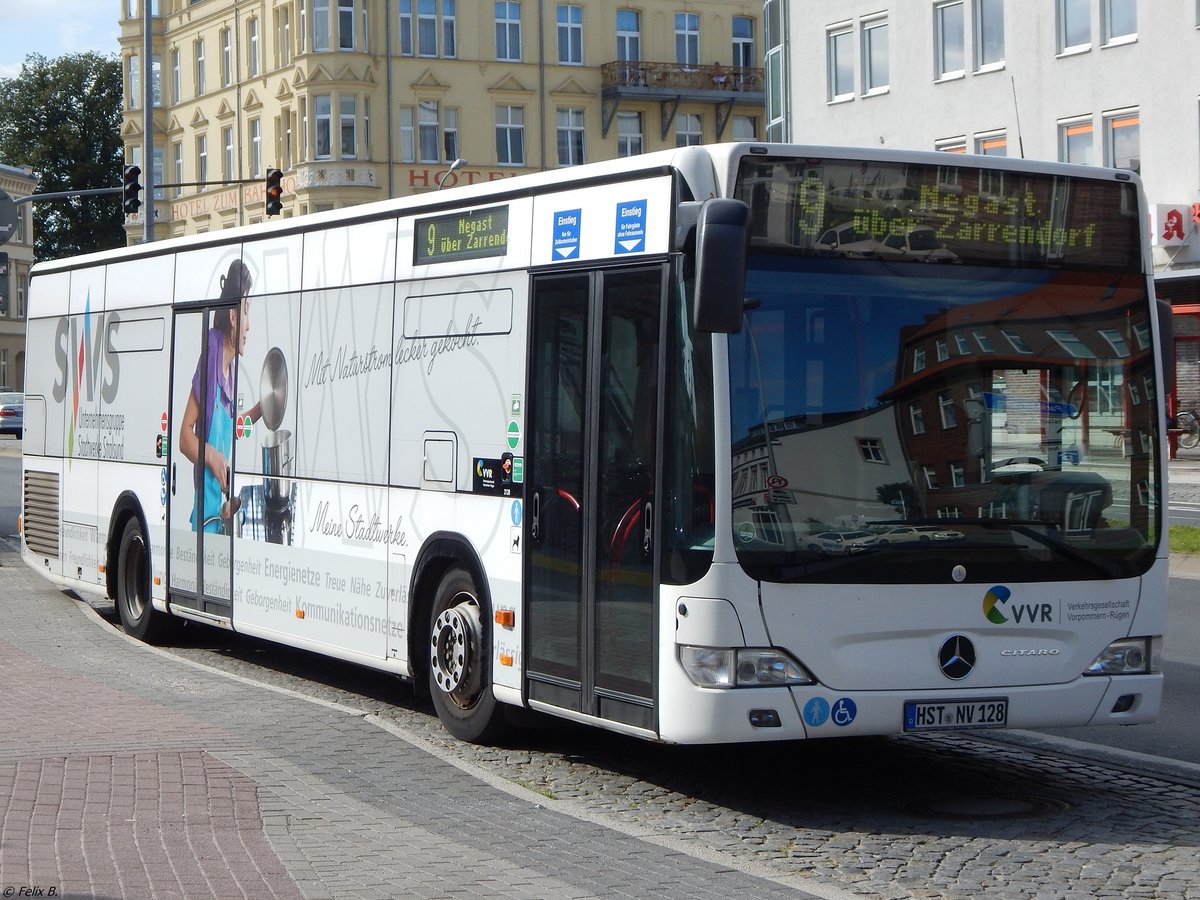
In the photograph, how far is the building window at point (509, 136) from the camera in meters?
66.7

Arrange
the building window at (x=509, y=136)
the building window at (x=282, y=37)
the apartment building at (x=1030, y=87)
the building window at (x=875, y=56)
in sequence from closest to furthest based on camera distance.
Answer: the apartment building at (x=1030, y=87), the building window at (x=875, y=56), the building window at (x=282, y=37), the building window at (x=509, y=136)

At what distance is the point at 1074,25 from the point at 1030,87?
5.43ft

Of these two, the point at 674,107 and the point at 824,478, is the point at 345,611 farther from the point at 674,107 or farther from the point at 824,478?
the point at 674,107

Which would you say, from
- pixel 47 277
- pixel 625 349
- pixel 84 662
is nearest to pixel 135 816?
pixel 625 349

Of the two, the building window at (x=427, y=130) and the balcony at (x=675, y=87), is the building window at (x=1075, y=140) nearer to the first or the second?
the balcony at (x=675, y=87)

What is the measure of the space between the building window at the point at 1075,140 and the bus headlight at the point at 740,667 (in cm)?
3302

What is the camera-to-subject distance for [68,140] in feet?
331

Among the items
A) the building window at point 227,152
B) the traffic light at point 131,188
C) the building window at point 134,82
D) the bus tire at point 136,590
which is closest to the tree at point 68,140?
the building window at point 134,82

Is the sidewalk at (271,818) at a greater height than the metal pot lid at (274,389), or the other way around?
the metal pot lid at (274,389)

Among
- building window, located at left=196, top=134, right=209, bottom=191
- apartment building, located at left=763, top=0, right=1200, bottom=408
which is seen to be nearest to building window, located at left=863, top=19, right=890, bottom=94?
apartment building, located at left=763, top=0, right=1200, bottom=408

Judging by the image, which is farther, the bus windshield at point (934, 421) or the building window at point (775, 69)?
the building window at point (775, 69)

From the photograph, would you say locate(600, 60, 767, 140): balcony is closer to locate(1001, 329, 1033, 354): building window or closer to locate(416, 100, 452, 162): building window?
locate(416, 100, 452, 162): building window

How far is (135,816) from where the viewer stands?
Answer: 7.38m

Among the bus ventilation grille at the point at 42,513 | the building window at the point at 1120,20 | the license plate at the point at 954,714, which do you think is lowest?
the license plate at the point at 954,714
